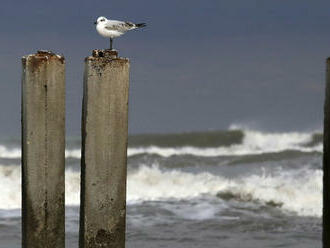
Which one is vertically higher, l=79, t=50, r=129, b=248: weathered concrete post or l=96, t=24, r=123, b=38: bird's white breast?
l=96, t=24, r=123, b=38: bird's white breast

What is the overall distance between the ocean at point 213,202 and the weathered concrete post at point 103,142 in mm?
3571

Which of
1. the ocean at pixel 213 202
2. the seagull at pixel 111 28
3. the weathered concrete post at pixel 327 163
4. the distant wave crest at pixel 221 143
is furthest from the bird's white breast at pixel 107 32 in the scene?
the distant wave crest at pixel 221 143

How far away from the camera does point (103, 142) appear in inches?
237

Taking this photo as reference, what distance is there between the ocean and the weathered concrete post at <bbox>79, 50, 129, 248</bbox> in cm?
357

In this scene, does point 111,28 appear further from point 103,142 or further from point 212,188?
point 212,188

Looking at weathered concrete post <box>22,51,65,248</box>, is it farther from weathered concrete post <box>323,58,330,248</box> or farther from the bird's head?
weathered concrete post <box>323,58,330,248</box>

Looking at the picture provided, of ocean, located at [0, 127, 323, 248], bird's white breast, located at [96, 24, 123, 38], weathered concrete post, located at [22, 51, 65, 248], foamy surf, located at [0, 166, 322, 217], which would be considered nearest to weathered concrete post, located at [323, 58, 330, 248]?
weathered concrete post, located at [22, 51, 65, 248]

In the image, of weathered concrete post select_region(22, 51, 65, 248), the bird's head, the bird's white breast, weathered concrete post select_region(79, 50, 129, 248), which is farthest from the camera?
the bird's head

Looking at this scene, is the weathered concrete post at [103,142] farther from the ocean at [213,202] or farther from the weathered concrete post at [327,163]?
the ocean at [213,202]

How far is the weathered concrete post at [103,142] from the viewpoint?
6000 millimetres

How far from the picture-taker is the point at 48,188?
627 cm

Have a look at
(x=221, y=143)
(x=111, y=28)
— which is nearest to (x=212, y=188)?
(x=111, y=28)

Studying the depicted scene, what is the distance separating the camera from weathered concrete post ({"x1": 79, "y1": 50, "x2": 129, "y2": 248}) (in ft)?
19.7

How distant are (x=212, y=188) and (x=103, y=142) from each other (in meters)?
10.8
